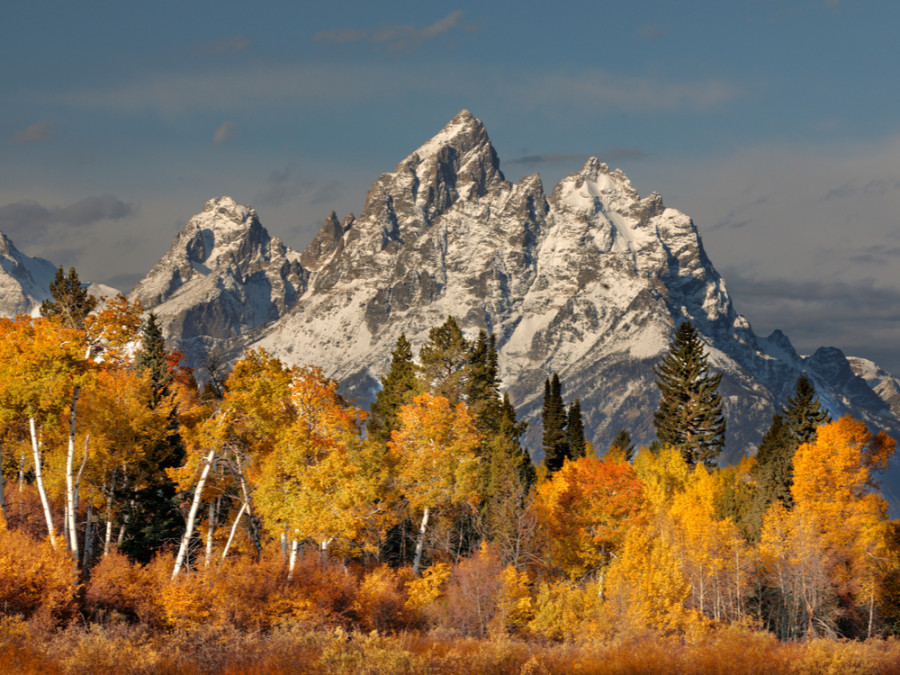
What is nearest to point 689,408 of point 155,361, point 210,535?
point 155,361

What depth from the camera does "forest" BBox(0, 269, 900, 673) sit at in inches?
1123

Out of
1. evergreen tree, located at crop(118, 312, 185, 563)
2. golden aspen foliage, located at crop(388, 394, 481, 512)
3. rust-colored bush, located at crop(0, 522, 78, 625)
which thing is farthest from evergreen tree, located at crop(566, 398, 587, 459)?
rust-colored bush, located at crop(0, 522, 78, 625)

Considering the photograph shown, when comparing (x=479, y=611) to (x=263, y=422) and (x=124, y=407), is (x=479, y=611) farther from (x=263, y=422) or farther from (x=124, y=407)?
(x=124, y=407)

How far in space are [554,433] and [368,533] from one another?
46710mm

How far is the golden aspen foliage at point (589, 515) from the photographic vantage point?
6019 centimetres

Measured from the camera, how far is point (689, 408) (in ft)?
278

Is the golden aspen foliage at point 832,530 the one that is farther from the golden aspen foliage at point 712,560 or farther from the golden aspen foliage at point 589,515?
the golden aspen foliage at point 589,515

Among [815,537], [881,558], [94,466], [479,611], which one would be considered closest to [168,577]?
[94,466]

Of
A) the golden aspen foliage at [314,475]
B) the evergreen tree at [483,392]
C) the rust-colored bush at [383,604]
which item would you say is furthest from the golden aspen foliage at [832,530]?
the golden aspen foliage at [314,475]

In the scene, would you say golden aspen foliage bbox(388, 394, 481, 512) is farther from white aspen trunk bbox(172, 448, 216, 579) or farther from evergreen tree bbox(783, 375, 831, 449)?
evergreen tree bbox(783, 375, 831, 449)

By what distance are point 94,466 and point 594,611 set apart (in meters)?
28.2

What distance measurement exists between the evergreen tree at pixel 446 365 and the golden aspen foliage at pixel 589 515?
10.9 metres

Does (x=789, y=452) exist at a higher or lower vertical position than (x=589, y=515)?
higher

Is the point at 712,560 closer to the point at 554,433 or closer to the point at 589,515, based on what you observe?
the point at 589,515
